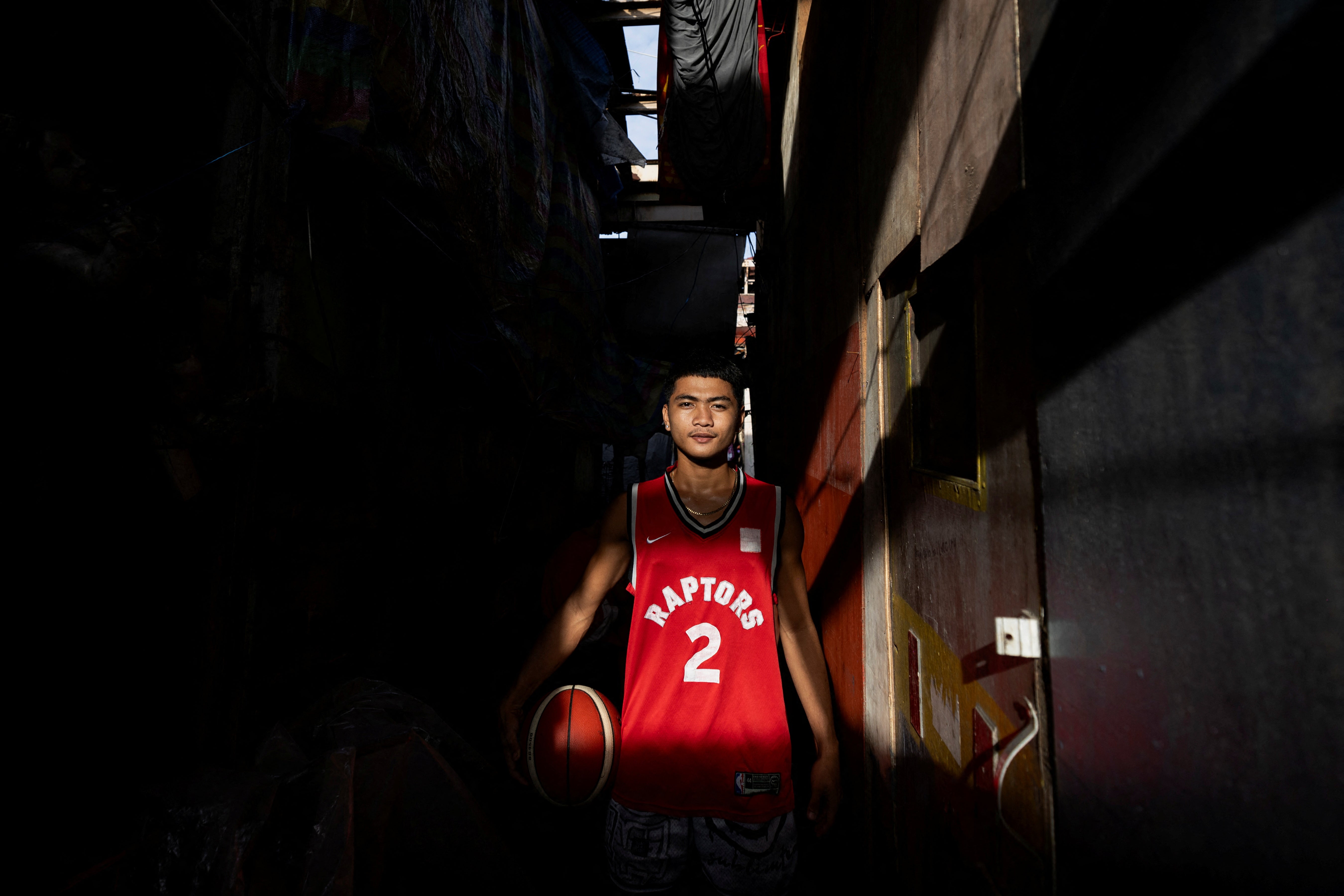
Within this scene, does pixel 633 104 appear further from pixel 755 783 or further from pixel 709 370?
pixel 755 783

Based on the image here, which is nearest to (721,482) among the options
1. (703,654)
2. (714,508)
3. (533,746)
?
(714,508)

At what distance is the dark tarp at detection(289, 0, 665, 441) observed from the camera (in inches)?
80.4

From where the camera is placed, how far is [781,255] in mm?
6617

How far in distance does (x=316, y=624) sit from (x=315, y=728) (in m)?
0.69

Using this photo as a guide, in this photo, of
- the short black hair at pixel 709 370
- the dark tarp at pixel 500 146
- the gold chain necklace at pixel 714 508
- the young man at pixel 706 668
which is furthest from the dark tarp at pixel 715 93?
the gold chain necklace at pixel 714 508

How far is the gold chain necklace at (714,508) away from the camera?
2352mm

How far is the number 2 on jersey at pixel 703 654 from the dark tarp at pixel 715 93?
203 inches

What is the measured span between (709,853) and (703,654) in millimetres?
832

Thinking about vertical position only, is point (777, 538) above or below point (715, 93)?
below

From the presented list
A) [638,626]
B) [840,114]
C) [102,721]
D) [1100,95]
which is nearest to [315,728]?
[102,721]

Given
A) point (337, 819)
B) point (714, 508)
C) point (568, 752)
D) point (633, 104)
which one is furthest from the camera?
point (633, 104)

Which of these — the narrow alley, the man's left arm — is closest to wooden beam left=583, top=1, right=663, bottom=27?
the narrow alley

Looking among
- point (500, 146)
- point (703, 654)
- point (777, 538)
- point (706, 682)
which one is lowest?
point (706, 682)

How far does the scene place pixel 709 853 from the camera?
6.82 feet
